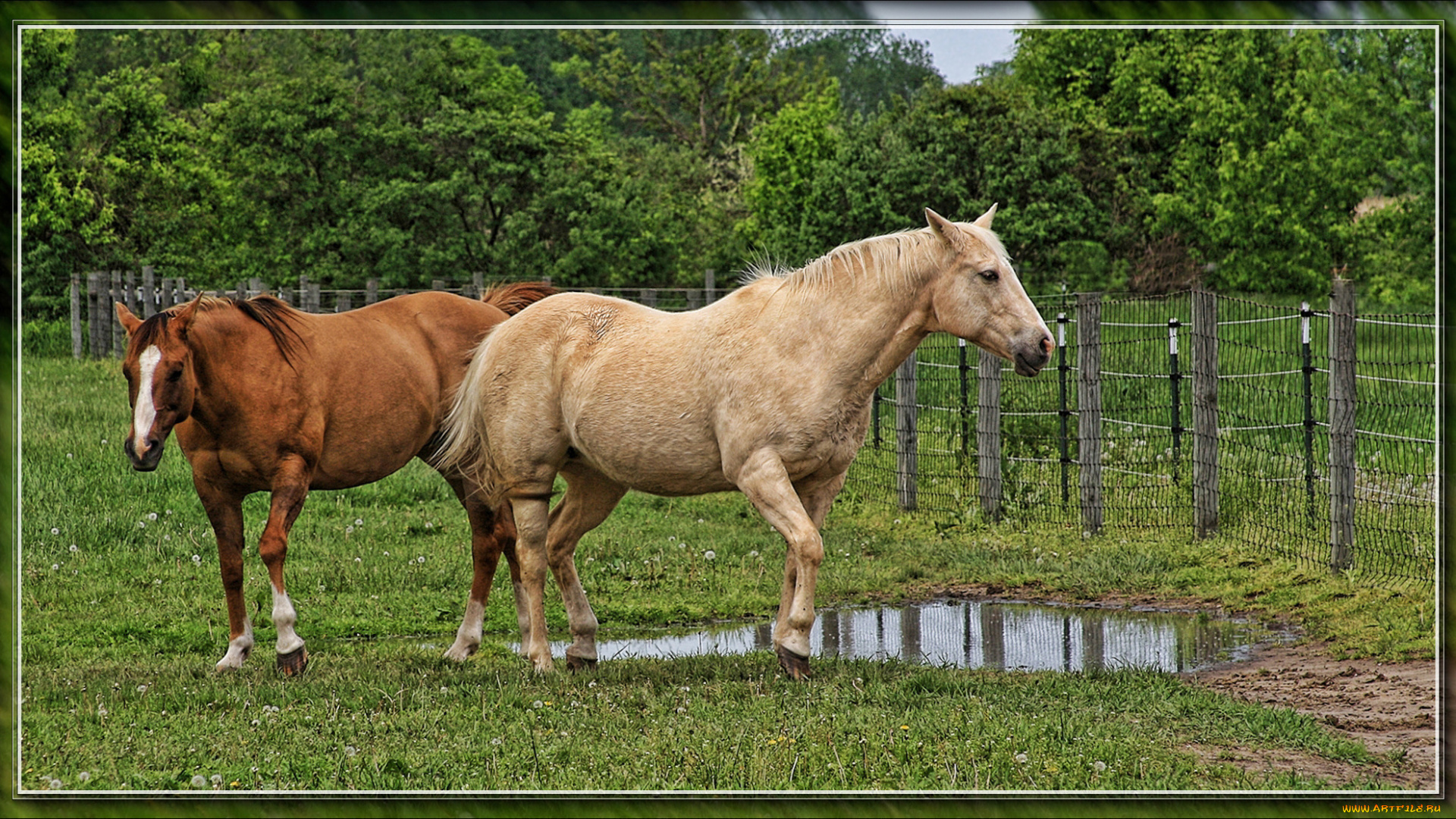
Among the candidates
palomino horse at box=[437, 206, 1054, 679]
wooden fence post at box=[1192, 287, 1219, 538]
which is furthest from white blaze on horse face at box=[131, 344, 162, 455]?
wooden fence post at box=[1192, 287, 1219, 538]

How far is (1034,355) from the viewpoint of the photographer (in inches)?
197

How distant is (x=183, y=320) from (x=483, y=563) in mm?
2148

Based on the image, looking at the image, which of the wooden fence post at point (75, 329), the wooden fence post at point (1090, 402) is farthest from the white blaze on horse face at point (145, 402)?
the wooden fence post at point (1090, 402)

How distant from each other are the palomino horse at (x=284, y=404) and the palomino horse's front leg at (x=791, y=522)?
1984 mm

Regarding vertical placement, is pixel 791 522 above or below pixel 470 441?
below

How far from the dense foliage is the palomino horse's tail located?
5.59 ft

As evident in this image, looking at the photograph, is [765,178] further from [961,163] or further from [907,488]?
[907,488]

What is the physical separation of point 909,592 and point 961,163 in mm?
6772

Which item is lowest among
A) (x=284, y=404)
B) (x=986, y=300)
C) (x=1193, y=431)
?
(x=1193, y=431)

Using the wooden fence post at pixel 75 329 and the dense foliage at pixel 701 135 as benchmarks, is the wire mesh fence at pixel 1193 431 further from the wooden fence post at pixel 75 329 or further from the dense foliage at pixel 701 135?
the dense foliage at pixel 701 135

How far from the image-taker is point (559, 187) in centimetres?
1830

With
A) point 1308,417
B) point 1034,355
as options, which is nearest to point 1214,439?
point 1308,417

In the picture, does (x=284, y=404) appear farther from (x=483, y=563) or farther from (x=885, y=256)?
(x=885, y=256)

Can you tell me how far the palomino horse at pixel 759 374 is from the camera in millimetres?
5234
